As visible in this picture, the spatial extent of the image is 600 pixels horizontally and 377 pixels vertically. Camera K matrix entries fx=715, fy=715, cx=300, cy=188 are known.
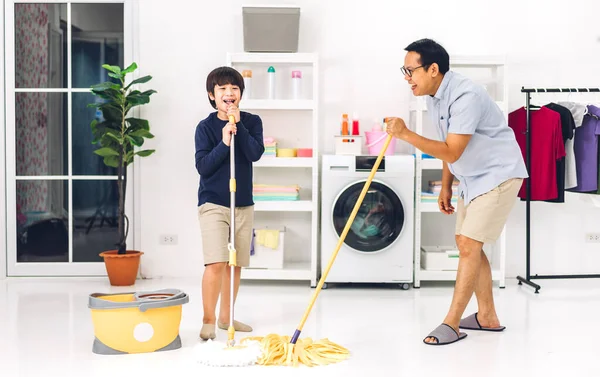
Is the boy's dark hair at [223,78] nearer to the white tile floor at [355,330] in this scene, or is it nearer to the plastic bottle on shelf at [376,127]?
the white tile floor at [355,330]

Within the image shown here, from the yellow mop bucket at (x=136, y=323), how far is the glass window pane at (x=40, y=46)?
2528 millimetres

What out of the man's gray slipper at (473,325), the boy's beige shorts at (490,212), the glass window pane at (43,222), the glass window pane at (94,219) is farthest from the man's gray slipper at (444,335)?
the glass window pane at (43,222)

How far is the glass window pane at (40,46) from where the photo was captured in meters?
5.05

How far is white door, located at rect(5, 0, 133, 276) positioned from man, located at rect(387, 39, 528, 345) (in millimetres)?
2631

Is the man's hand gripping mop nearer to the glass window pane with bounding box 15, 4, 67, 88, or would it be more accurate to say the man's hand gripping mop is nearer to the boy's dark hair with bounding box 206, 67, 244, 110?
the boy's dark hair with bounding box 206, 67, 244, 110

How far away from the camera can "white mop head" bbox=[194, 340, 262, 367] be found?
2830mm

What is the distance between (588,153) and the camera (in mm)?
4695

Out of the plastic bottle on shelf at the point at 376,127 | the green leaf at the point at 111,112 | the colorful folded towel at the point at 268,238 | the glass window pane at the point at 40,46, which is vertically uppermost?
the glass window pane at the point at 40,46

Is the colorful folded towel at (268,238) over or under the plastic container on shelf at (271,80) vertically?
under

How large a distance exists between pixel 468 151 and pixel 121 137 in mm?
2477

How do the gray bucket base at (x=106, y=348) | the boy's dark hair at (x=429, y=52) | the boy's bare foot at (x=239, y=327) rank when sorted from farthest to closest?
1. the boy's bare foot at (x=239, y=327)
2. the boy's dark hair at (x=429, y=52)
3. the gray bucket base at (x=106, y=348)

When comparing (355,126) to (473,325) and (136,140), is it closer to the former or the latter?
(136,140)

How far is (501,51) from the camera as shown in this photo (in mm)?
5090

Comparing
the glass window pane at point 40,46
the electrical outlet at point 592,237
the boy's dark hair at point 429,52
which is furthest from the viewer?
the electrical outlet at point 592,237
